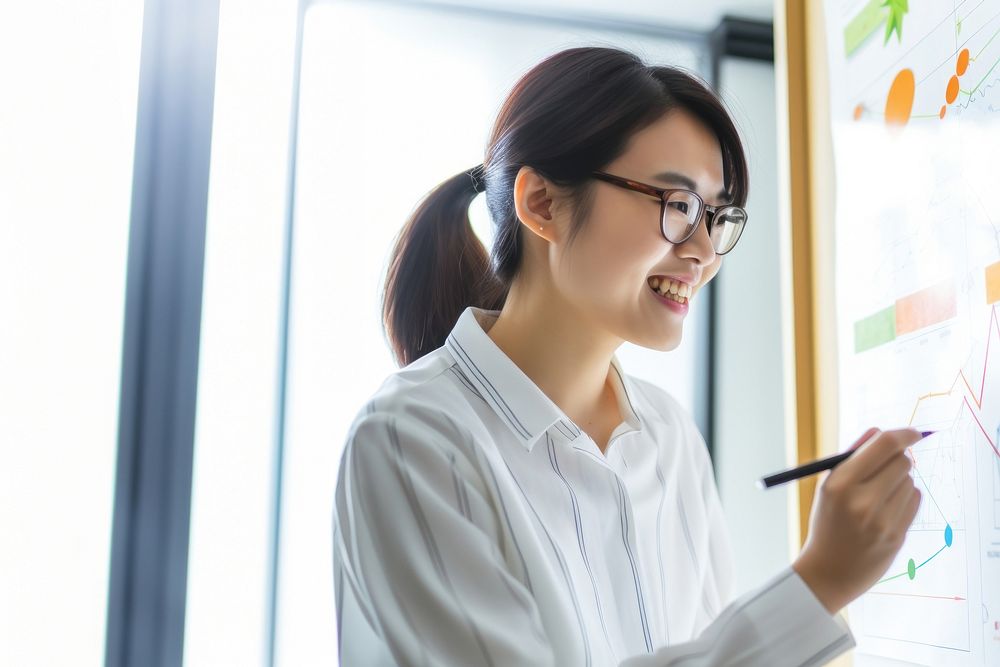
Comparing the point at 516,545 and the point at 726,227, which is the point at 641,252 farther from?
the point at 516,545

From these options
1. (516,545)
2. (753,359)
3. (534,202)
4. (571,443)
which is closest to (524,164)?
(534,202)

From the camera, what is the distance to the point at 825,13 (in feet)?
3.92

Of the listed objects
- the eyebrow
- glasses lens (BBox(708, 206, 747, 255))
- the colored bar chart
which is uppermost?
the eyebrow

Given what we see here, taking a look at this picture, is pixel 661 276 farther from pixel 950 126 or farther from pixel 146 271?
pixel 146 271

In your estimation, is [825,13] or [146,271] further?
[146,271]

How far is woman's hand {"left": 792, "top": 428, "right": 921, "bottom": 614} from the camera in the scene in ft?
2.19

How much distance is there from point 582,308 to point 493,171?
0.68ft

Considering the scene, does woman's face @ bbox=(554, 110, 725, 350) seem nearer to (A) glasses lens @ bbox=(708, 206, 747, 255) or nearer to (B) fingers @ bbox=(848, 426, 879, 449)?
(A) glasses lens @ bbox=(708, 206, 747, 255)

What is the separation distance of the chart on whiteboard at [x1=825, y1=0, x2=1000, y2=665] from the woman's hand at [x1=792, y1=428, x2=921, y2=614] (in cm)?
16

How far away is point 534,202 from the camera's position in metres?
0.94

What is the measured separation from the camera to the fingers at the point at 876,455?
0.68 m

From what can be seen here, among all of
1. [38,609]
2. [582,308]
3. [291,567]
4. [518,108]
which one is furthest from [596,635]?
[38,609]

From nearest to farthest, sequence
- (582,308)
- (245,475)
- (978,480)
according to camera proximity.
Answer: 1. (978,480)
2. (582,308)
3. (245,475)

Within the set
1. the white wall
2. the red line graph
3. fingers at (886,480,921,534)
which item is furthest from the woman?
the white wall
